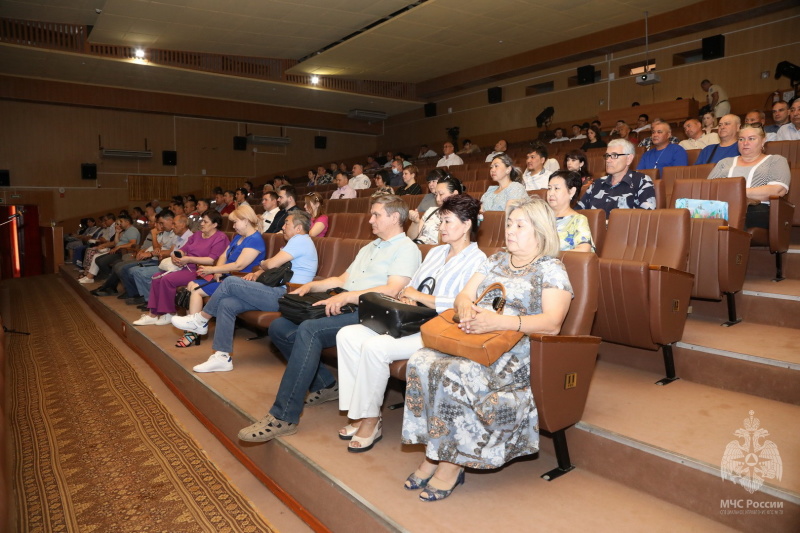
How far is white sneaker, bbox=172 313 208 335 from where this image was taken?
3.19 meters

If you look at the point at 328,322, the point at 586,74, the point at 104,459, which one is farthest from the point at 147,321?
the point at 586,74

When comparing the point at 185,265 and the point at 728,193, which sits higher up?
the point at 728,193

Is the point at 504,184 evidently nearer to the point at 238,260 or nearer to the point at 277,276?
the point at 277,276

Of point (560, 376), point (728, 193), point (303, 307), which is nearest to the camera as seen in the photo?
point (560, 376)

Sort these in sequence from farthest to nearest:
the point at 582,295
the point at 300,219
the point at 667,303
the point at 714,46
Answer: the point at 714,46 < the point at 300,219 < the point at 667,303 < the point at 582,295

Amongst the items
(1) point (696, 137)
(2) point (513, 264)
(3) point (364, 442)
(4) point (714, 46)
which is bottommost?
(3) point (364, 442)

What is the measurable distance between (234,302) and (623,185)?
2.08 meters

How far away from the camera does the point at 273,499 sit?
74.5 inches

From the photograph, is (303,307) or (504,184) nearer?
(303,307)

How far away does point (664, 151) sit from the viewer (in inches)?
154

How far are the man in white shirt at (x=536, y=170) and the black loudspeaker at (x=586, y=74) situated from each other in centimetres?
558

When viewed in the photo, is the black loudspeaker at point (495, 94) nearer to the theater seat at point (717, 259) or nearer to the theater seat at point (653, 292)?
the theater seat at point (717, 259)

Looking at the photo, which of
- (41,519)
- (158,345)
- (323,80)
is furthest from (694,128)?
(323,80)

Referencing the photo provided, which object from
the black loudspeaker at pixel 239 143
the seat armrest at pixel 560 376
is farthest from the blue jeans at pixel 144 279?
the black loudspeaker at pixel 239 143
